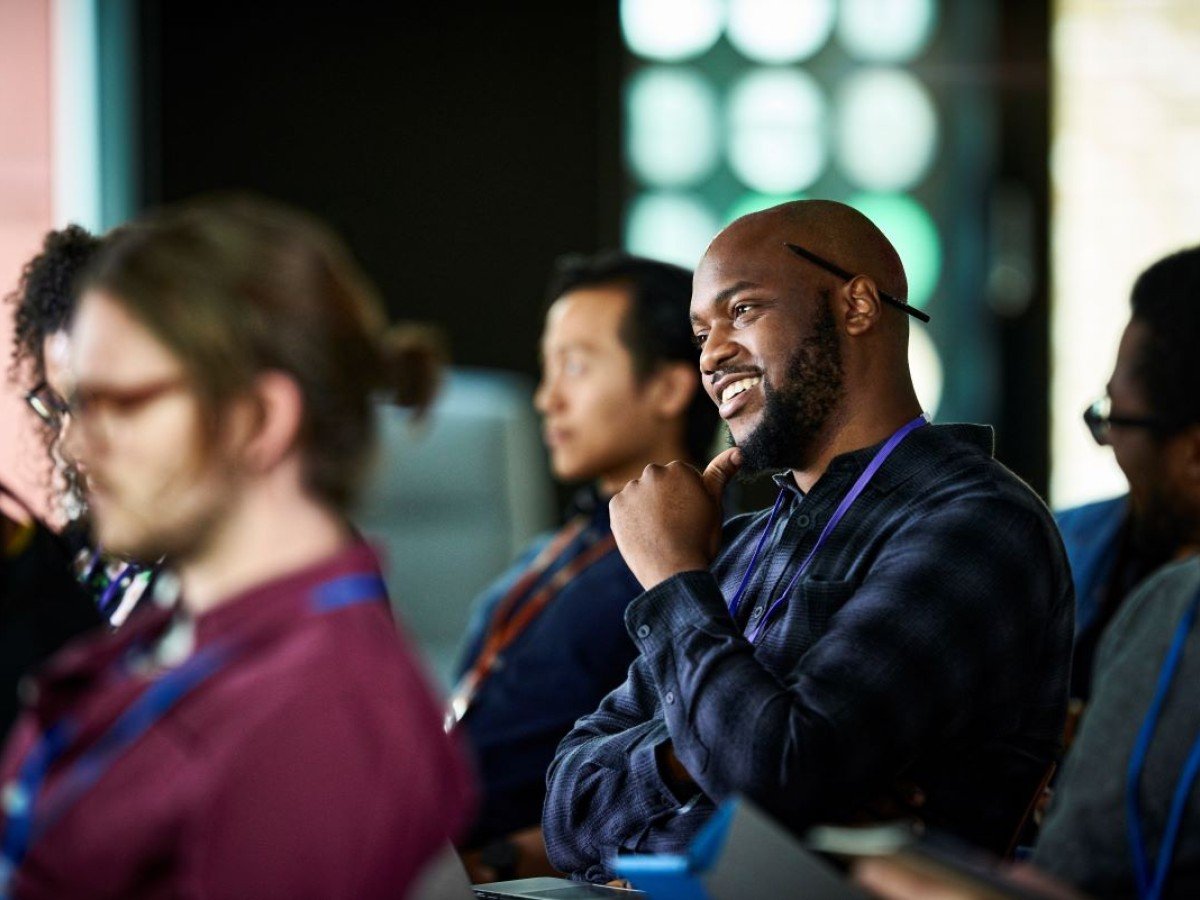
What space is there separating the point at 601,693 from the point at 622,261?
863mm

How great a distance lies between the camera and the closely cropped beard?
185 centimetres

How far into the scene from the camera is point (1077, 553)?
8.96 feet

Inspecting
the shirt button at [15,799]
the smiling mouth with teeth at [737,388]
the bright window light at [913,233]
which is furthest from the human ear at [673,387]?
the bright window light at [913,233]

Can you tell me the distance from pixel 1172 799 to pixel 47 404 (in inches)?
56.5

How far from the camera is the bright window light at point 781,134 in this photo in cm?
518

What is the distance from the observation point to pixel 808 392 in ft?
6.08

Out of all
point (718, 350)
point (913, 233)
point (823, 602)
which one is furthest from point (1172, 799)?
point (913, 233)

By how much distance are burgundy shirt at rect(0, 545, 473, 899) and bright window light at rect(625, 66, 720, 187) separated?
4.15 m

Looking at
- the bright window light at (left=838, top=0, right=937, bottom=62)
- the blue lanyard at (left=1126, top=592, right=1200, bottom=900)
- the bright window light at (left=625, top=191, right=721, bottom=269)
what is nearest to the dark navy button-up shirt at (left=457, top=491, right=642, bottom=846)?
the blue lanyard at (left=1126, top=592, right=1200, bottom=900)

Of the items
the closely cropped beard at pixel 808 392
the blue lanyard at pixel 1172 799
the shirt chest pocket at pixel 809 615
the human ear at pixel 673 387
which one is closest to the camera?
the blue lanyard at pixel 1172 799

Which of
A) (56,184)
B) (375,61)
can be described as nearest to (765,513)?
(56,184)

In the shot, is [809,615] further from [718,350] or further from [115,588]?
[115,588]

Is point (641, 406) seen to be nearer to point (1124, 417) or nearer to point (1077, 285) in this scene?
point (1124, 417)

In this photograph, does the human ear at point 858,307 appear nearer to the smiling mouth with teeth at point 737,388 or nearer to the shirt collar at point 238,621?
the smiling mouth with teeth at point 737,388
